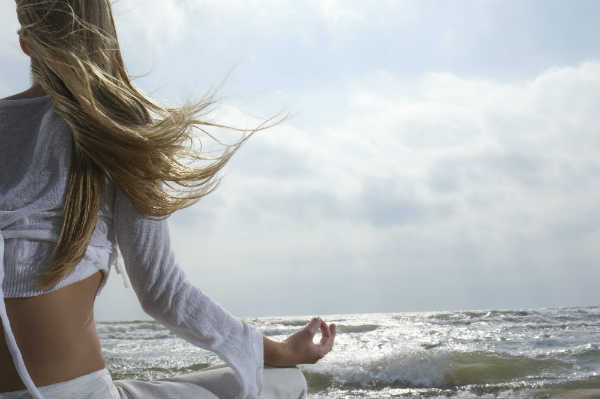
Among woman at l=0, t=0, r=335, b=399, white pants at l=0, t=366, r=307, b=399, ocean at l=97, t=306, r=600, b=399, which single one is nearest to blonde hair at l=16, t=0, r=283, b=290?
woman at l=0, t=0, r=335, b=399

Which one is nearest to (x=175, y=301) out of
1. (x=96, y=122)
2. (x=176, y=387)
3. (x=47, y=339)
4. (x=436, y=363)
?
(x=176, y=387)

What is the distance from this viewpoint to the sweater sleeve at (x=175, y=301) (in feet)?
4.51

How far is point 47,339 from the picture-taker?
3.90 feet

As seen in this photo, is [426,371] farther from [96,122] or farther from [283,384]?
[96,122]

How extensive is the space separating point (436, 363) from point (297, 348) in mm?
3202

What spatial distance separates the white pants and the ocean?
2.21 metres

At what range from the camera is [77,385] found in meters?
1.22

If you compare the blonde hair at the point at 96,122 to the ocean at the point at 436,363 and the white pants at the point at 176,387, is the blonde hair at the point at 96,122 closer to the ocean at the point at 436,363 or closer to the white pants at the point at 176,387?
the white pants at the point at 176,387

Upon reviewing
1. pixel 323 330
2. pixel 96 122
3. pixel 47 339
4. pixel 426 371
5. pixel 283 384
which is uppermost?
pixel 96 122

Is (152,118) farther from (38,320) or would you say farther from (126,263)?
(38,320)

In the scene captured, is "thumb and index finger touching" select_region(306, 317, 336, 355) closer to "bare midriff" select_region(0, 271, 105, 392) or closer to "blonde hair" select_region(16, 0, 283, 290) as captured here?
"blonde hair" select_region(16, 0, 283, 290)

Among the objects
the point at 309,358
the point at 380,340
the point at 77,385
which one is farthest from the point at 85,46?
the point at 380,340

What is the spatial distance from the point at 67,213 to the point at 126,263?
0.25m

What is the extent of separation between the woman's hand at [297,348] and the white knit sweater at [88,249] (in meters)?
0.08
